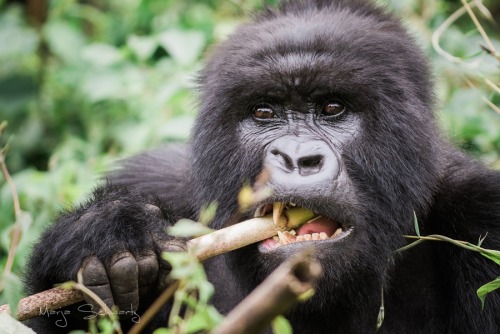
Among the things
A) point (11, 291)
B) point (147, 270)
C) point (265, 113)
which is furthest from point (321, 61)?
point (11, 291)

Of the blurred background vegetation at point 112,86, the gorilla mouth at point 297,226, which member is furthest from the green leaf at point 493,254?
the blurred background vegetation at point 112,86

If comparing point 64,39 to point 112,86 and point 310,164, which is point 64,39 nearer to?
point 112,86

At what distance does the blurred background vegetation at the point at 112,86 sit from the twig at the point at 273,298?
2.79 metres

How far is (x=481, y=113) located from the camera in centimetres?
584

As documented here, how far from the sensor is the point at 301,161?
321 centimetres

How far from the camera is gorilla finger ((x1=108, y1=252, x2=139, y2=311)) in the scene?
3.13 metres

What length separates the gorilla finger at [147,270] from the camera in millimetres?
3193

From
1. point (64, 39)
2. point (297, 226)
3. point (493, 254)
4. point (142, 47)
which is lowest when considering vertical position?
point (64, 39)

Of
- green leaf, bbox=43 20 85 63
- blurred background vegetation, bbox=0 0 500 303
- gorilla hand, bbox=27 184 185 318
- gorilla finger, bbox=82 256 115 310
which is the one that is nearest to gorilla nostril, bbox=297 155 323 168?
gorilla hand, bbox=27 184 185 318

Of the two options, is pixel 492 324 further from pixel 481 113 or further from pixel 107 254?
pixel 481 113

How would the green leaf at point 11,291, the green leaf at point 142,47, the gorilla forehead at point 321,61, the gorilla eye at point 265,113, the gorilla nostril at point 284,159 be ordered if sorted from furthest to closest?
the green leaf at point 142,47 → the gorilla eye at point 265,113 → the gorilla forehead at point 321,61 → the gorilla nostril at point 284,159 → the green leaf at point 11,291

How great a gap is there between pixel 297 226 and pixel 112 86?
3.34 m

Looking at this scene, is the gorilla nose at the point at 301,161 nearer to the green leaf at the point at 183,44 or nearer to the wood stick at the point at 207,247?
the wood stick at the point at 207,247
